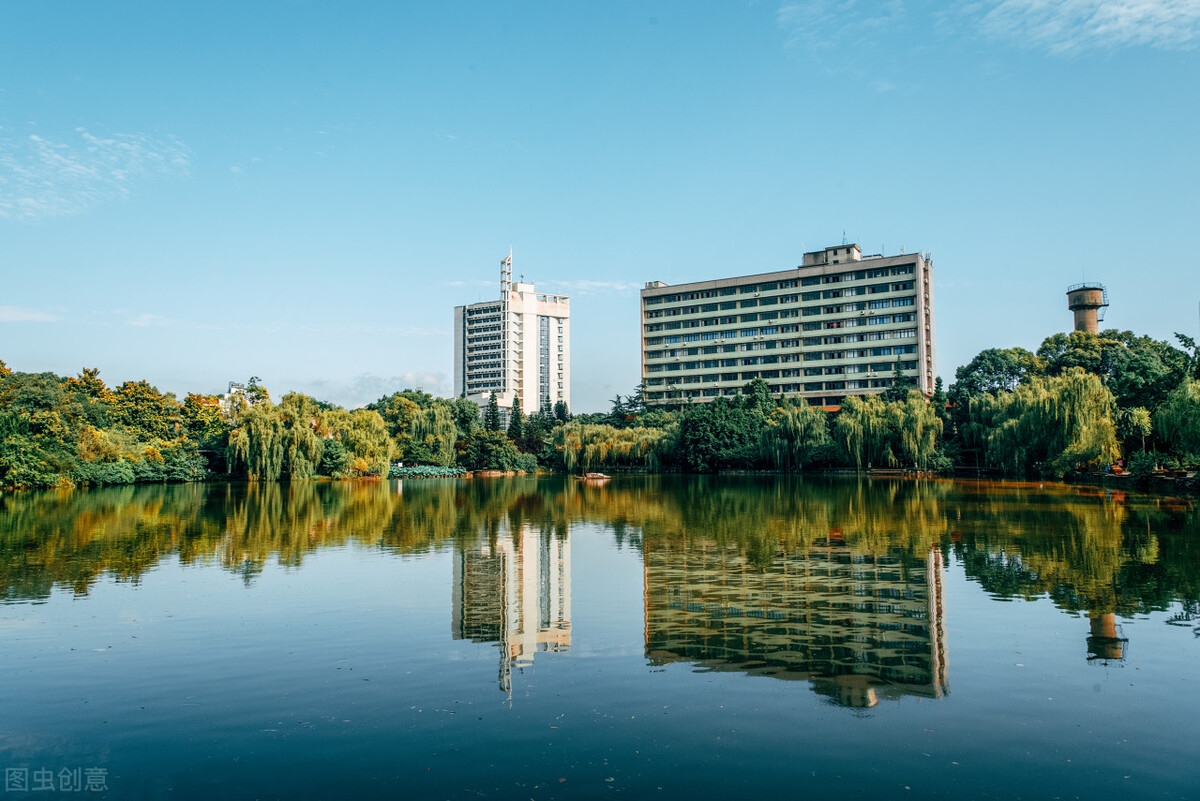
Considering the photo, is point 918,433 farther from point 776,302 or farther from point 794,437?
point 776,302

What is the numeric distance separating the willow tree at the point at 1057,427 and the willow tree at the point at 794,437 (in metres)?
17.5

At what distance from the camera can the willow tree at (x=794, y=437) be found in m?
65.8

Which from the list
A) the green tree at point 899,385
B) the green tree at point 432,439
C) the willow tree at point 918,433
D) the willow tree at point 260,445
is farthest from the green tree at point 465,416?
the willow tree at point 918,433

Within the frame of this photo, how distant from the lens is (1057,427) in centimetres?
4197

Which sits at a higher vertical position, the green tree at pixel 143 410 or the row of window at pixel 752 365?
the row of window at pixel 752 365

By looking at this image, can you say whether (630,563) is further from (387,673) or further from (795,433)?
(795,433)

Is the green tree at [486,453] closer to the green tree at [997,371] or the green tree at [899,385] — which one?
the green tree at [899,385]

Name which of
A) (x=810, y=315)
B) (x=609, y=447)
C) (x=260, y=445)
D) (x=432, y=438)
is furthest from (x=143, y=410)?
(x=810, y=315)

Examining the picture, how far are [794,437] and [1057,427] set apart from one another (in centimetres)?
2580

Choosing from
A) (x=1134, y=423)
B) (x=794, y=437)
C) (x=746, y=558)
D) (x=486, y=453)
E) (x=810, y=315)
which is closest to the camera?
(x=746, y=558)

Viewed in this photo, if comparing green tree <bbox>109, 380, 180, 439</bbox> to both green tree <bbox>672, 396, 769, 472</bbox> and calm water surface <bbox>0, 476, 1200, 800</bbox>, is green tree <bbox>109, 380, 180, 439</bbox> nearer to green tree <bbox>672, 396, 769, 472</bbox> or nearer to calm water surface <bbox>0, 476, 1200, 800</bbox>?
green tree <bbox>672, 396, 769, 472</bbox>

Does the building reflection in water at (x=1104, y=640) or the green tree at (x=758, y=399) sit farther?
the green tree at (x=758, y=399)

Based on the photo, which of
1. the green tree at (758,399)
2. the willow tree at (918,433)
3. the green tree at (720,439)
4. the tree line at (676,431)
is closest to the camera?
the tree line at (676,431)

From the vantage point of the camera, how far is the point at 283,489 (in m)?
44.8
